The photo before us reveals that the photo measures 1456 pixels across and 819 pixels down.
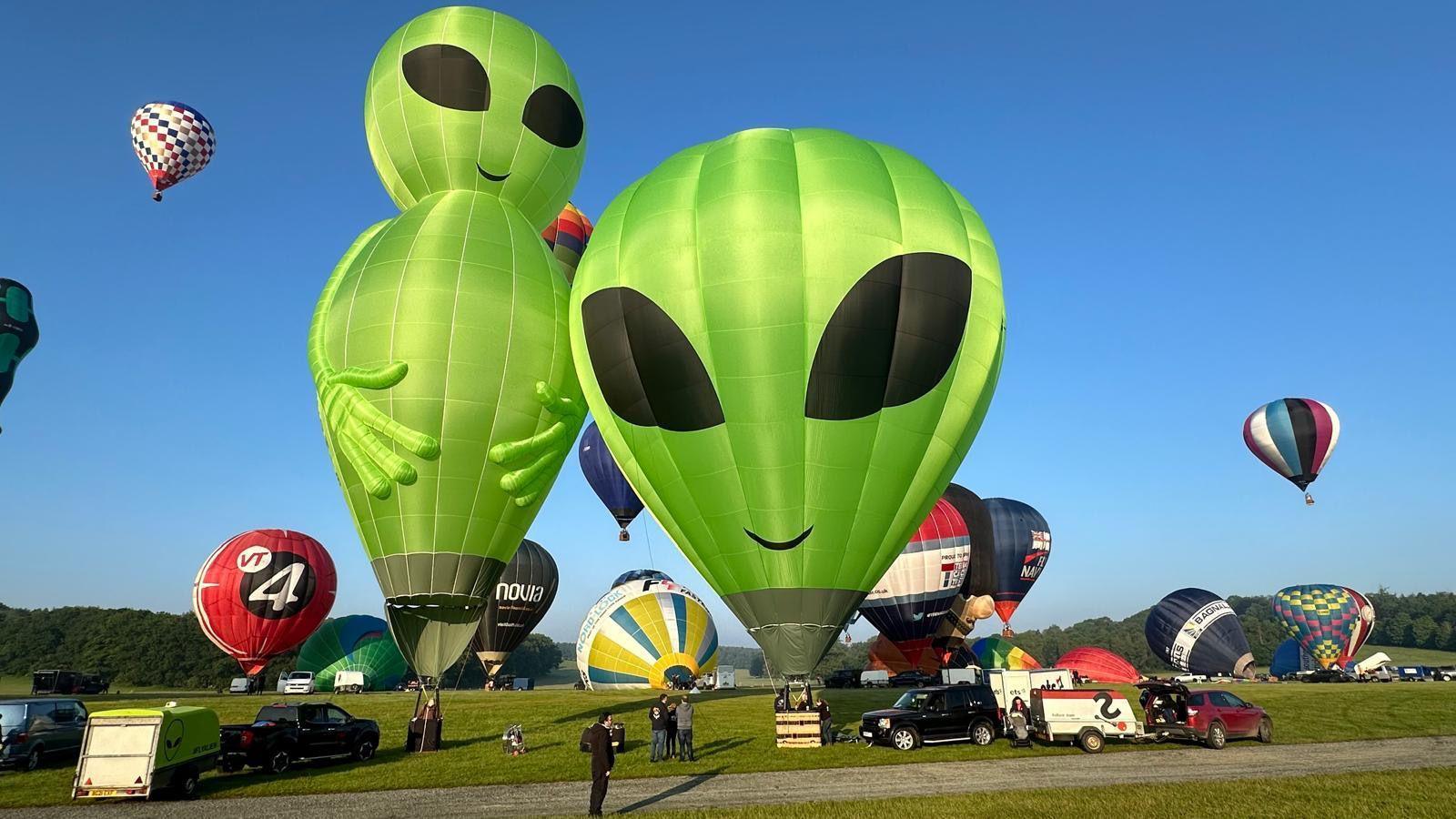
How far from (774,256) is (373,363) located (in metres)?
9.72

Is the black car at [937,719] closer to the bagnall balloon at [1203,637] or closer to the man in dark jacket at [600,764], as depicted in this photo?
the man in dark jacket at [600,764]

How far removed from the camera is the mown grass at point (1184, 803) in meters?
11.3

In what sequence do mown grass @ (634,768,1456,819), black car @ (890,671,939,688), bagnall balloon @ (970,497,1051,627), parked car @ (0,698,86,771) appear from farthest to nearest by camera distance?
bagnall balloon @ (970,497,1051,627), black car @ (890,671,939,688), parked car @ (0,698,86,771), mown grass @ (634,768,1456,819)

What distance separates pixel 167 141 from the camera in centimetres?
3559

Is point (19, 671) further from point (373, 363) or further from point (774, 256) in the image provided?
point (774, 256)

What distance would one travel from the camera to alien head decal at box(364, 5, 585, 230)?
73.2 feet

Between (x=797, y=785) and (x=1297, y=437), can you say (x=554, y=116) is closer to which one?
(x=797, y=785)

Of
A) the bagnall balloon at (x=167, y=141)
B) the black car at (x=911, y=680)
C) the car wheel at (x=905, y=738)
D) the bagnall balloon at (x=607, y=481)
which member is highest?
the bagnall balloon at (x=167, y=141)

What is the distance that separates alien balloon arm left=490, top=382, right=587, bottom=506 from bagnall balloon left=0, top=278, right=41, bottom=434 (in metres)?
31.9

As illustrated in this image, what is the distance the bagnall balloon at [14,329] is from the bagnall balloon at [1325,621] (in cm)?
7170

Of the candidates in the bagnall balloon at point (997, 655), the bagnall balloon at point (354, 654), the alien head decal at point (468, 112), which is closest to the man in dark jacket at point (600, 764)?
the alien head decal at point (468, 112)

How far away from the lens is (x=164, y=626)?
281ft

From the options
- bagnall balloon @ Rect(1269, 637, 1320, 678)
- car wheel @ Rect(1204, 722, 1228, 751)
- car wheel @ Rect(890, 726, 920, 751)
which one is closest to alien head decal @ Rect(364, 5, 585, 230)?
car wheel @ Rect(890, 726, 920, 751)

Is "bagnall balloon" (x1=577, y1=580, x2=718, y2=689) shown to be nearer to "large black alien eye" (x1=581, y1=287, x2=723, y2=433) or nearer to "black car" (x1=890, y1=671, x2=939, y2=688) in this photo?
"black car" (x1=890, y1=671, x2=939, y2=688)
